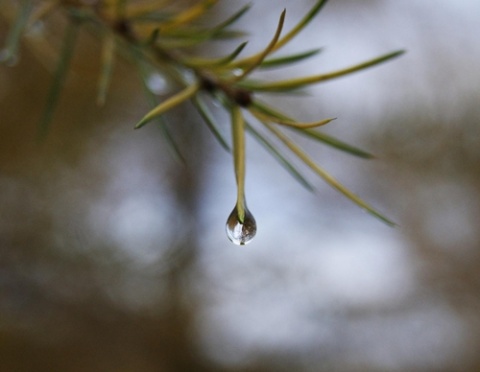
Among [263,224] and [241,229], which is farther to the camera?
[263,224]

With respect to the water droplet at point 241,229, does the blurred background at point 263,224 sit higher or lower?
higher

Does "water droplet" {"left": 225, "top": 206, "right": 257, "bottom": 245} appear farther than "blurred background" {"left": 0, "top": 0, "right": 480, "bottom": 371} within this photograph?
No

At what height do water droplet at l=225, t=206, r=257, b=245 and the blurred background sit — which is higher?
the blurred background

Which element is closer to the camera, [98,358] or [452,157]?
[98,358]

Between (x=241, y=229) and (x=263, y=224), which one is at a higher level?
(x=263, y=224)

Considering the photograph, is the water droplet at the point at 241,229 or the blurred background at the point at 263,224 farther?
the blurred background at the point at 263,224

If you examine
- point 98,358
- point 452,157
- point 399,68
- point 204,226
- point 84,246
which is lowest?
point 98,358

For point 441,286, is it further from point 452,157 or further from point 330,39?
point 330,39

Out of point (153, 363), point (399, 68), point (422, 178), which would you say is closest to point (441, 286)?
point (422, 178)
